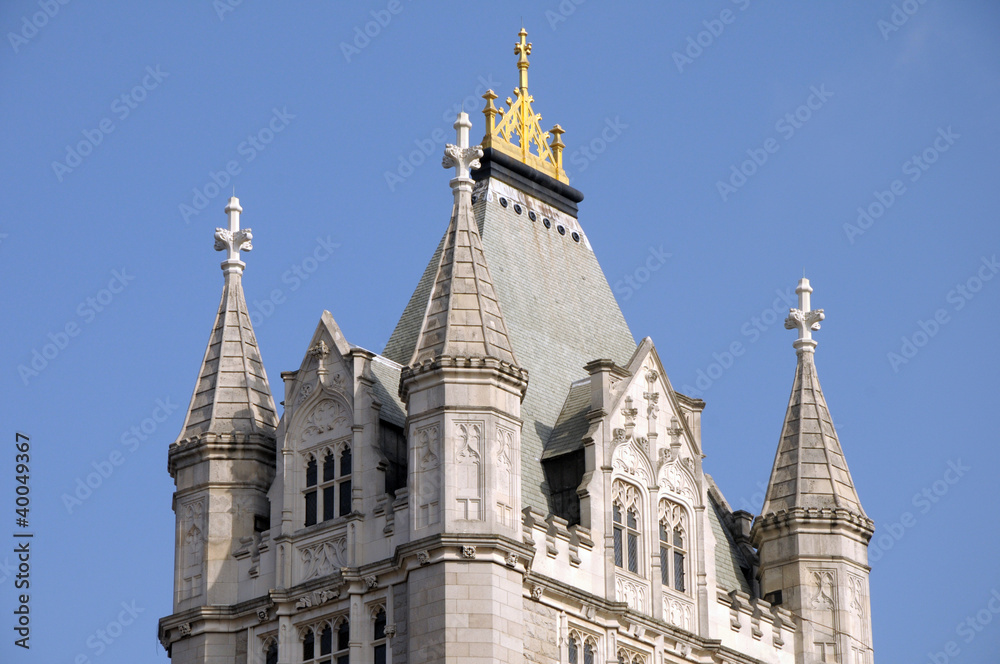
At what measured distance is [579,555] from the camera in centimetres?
6650

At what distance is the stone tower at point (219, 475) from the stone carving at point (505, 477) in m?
6.85

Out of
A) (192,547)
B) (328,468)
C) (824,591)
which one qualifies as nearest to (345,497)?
(328,468)

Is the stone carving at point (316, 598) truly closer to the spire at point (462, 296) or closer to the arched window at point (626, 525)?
the spire at point (462, 296)

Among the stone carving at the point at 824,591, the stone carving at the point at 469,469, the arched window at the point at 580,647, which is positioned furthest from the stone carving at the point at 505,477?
the stone carving at the point at 824,591

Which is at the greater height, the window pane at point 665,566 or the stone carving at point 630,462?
the stone carving at point 630,462

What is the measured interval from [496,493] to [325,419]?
19.0ft

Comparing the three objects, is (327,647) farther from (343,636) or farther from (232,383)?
(232,383)

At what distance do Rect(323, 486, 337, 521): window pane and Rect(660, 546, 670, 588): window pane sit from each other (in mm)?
7305

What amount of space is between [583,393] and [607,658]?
24.4 feet

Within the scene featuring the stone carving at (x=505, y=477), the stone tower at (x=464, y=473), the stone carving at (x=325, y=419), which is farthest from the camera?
the stone carving at (x=325, y=419)

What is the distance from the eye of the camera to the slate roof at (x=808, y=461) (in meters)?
73.2

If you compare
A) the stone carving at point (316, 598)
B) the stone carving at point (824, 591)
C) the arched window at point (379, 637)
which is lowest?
the arched window at point (379, 637)

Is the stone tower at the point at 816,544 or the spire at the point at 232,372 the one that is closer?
the spire at the point at 232,372

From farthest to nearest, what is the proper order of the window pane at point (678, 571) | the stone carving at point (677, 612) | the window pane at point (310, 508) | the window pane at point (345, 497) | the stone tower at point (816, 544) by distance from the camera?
the stone tower at point (816, 544)
the window pane at point (678, 571)
the stone carving at point (677, 612)
the window pane at point (310, 508)
the window pane at point (345, 497)
